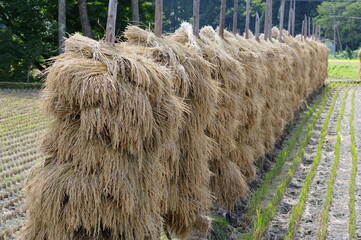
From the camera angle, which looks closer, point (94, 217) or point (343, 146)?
point (94, 217)

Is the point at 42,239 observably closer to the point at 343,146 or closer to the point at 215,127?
the point at 215,127

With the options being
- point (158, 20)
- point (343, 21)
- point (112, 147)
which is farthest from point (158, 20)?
point (343, 21)

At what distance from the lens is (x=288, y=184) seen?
991 centimetres

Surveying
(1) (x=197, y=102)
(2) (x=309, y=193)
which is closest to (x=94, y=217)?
(1) (x=197, y=102)

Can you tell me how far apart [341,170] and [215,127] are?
4.91 m

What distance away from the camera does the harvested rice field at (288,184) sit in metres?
7.35

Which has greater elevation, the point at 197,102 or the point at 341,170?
the point at 197,102

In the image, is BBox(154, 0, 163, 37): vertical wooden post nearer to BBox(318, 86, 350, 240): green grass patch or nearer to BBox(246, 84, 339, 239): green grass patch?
BBox(246, 84, 339, 239): green grass patch

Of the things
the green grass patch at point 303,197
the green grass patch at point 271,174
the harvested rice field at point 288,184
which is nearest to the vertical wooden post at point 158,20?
the harvested rice field at point 288,184

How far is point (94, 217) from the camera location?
4.15 metres

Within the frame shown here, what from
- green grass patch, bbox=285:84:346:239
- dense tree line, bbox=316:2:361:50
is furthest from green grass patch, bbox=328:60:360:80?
green grass patch, bbox=285:84:346:239

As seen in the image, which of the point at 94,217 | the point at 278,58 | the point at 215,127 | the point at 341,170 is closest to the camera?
the point at 94,217

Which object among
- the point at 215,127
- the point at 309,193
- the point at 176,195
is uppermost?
the point at 215,127

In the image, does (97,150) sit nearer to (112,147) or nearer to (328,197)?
(112,147)
